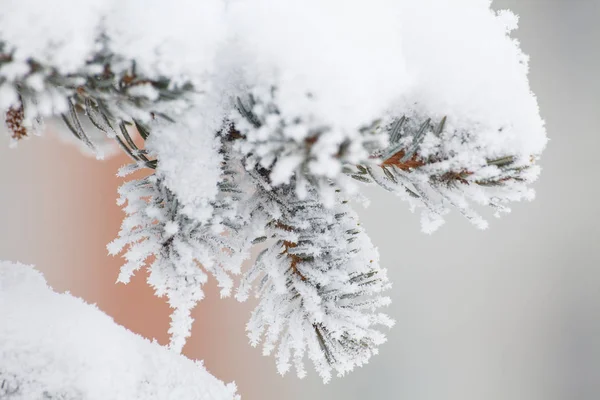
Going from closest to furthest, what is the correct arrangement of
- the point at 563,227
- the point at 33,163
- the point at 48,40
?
1. the point at 48,40
2. the point at 33,163
3. the point at 563,227

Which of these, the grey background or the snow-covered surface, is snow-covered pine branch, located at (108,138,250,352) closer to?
the snow-covered surface

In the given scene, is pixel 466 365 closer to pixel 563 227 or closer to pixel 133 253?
pixel 563 227

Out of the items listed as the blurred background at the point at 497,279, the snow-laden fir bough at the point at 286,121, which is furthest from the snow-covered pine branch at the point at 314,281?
the blurred background at the point at 497,279

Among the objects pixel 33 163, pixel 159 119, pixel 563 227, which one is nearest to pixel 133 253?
pixel 159 119

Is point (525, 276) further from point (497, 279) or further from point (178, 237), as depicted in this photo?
point (178, 237)

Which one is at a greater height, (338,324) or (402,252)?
(402,252)

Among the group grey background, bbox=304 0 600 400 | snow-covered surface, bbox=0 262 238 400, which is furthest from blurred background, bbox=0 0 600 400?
snow-covered surface, bbox=0 262 238 400
